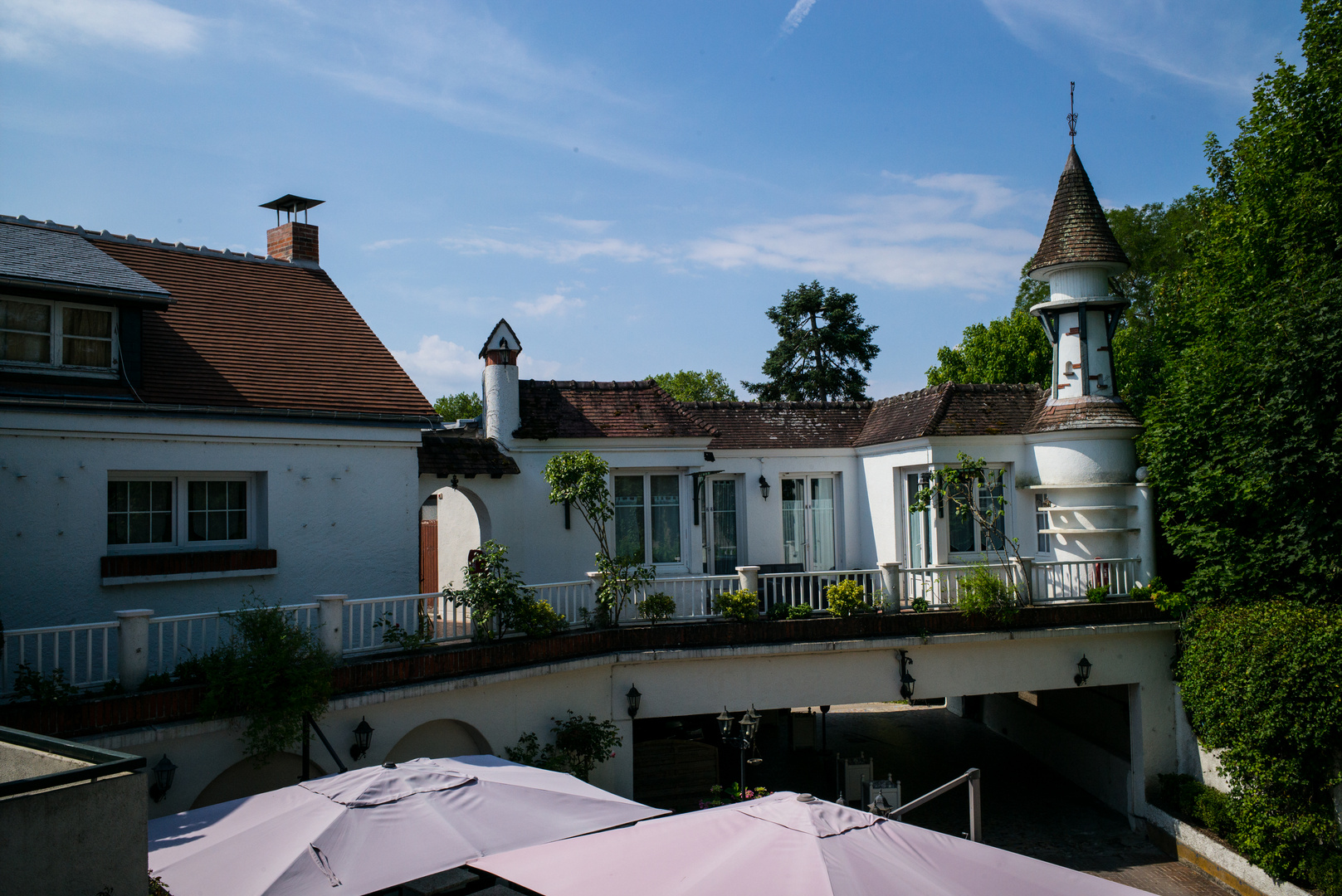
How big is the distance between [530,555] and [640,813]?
7.63m

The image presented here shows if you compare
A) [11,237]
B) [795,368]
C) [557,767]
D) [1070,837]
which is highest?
[795,368]

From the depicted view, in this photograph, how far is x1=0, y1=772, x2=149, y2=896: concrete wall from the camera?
168 inches

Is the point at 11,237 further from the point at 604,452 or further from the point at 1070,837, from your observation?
the point at 1070,837

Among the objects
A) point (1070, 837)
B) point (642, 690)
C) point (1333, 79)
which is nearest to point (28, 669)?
point (642, 690)

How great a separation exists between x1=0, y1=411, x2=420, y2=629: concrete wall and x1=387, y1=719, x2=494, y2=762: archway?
7.76 feet

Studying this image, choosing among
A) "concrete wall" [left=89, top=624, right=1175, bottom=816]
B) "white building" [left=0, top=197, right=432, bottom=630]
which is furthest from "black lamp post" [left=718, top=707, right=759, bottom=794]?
Result: "white building" [left=0, top=197, right=432, bottom=630]

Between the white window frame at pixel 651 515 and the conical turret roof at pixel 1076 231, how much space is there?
818cm

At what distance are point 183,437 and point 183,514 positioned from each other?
1076mm

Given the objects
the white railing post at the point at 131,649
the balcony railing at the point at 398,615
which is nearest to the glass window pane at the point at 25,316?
the balcony railing at the point at 398,615

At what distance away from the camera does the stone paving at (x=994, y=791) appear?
549 inches

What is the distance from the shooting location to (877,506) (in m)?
17.9

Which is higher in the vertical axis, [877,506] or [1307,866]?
[877,506]

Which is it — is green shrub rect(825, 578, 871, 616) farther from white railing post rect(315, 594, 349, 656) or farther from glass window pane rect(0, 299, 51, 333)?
glass window pane rect(0, 299, 51, 333)

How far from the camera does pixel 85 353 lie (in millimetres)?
10992
